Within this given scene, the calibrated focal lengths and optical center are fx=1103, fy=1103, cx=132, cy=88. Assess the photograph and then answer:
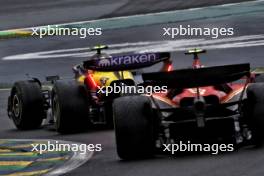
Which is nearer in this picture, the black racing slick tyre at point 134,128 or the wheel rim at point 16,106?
the black racing slick tyre at point 134,128

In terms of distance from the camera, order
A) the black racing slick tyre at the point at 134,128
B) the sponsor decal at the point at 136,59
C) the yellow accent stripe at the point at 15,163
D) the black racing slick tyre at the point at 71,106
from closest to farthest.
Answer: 1. the black racing slick tyre at the point at 134,128
2. the yellow accent stripe at the point at 15,163
3. the sponsor decal at the point at 136,59
4. the black racing slick tyre at the point at 71,106

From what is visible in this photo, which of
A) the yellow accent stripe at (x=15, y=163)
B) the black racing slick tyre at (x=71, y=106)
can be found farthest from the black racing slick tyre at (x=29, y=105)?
the yellow accent stripe at (x=15, y=163)

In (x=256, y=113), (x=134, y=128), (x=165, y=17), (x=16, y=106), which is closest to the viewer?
(x=134, y=128)

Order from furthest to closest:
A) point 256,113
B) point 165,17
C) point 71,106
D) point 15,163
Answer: point 165,17
point 71,106
point 15,163
point 256,113

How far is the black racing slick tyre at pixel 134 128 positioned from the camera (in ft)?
40.8

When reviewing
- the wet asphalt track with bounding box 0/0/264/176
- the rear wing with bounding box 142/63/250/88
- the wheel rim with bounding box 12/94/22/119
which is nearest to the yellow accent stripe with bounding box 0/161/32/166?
the wet asphalt track with bounding box 0/0/264/176

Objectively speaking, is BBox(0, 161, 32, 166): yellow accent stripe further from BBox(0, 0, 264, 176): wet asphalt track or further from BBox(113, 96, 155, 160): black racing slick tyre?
BBox(113, 96, 155, 160): black racing slick tyre

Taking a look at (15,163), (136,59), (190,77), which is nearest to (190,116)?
(190,77)

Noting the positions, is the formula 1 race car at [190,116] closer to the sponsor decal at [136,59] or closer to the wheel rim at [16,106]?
the sponsor decal at [136,59]

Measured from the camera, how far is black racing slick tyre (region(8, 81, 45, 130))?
17.2m

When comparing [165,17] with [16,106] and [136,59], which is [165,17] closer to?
[16,106]

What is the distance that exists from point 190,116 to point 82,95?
11.9ft

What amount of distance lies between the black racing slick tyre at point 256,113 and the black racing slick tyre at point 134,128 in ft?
3.77

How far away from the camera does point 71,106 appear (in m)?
15.9
